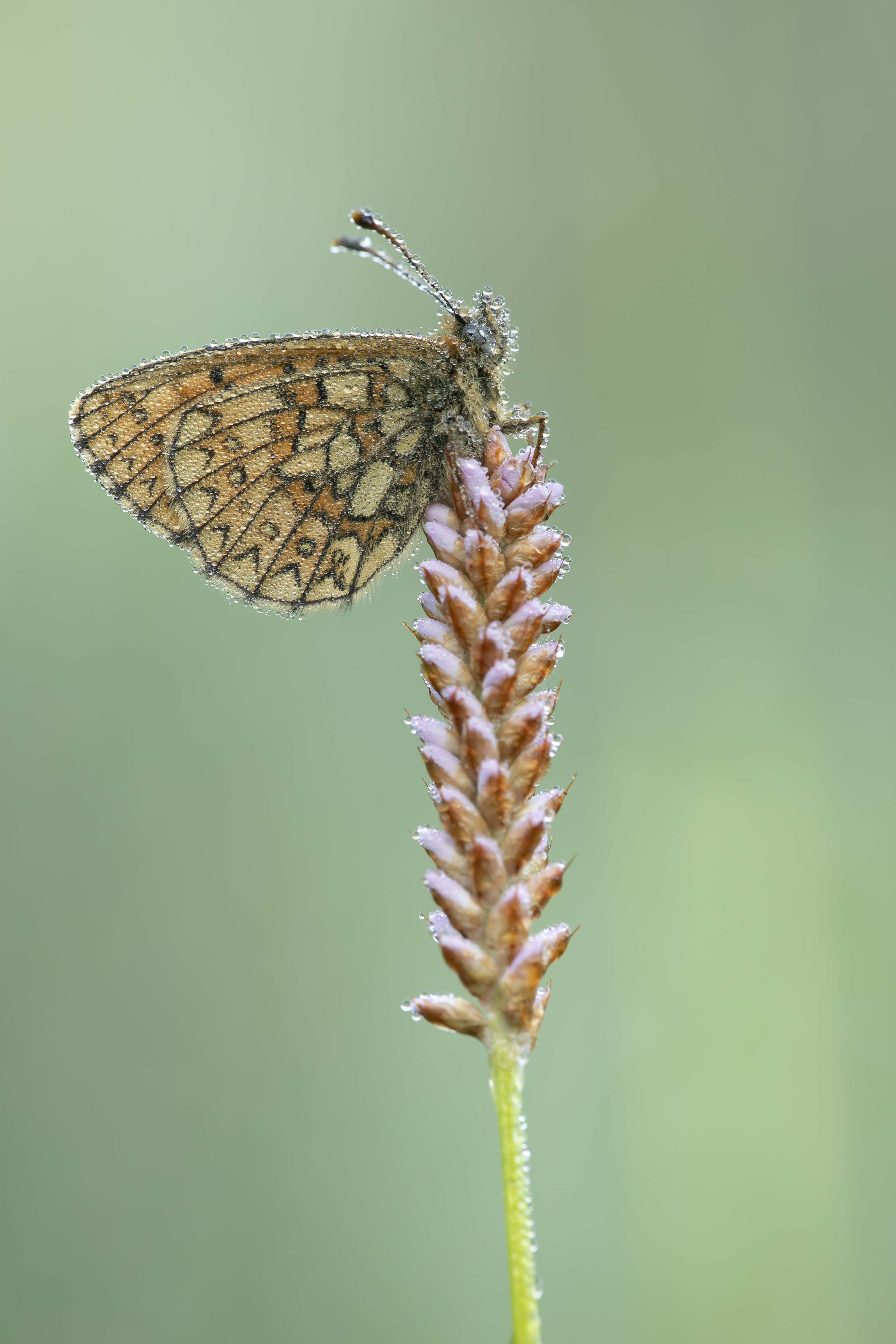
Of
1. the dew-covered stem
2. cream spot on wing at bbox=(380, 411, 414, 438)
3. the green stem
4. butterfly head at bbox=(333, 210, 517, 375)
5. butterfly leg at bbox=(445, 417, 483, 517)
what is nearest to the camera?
the green stem

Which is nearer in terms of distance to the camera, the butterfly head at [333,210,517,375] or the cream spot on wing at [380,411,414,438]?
the butterfly head at [333,210,517,375]

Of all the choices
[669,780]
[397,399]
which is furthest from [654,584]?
[397,399]

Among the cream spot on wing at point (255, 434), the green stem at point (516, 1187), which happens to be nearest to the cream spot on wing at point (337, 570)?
the cream spot on wing at point (255, 434)

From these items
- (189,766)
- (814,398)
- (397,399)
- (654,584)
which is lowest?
(189,766)

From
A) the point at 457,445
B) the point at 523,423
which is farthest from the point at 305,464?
the point at 523,423

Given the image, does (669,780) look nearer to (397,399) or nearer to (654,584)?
(654,584)

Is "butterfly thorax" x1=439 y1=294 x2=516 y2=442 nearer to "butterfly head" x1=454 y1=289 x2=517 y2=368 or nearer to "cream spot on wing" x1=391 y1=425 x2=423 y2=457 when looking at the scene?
"butterfly head" x1=454 y1=289 x2=517 y2=368

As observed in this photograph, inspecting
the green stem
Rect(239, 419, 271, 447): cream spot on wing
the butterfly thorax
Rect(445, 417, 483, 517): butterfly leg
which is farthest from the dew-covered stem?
Rect(239, 419, 271, 447): cream spot on wing
